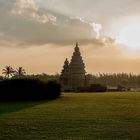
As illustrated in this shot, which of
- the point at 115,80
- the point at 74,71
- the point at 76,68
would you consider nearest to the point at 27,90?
the point at 74,71

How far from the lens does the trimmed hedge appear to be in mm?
33219

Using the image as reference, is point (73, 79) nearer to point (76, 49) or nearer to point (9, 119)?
point (76, 49)

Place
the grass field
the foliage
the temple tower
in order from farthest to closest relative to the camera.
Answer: the foliage
the temple tower
the grass field

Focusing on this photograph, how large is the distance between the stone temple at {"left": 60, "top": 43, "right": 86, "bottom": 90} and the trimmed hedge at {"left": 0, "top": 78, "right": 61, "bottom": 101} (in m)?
36.6

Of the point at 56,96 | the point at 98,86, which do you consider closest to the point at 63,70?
the point at 98,86

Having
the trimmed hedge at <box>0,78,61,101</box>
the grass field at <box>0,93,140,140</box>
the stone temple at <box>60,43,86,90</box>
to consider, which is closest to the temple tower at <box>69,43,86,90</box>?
the stone temple at <box>60,43,86,90</box>

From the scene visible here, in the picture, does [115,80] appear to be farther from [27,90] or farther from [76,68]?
[27,90]

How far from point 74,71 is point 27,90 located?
38531 mm

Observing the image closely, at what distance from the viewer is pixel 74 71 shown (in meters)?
Result: 72.0

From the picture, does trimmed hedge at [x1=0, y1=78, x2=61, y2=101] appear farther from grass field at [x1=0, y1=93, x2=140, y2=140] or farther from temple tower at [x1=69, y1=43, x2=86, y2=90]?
temple tower at [x1=69, y1=43, x2=86, y2=90]

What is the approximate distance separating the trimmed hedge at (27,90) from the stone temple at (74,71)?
36627mm

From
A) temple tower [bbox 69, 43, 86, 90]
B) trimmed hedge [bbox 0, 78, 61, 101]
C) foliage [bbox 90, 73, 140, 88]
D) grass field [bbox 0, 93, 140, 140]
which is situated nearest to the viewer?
grass field [bbox 0, 93, 140, 140]

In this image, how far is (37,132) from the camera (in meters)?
15.3

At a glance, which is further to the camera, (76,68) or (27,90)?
(76,68)
